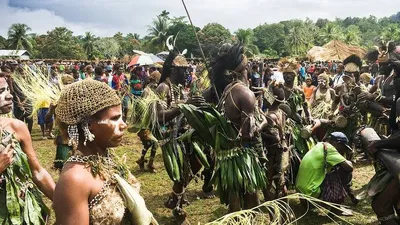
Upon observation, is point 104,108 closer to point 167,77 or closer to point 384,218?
point 384,218

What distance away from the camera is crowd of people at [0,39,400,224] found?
196 cm

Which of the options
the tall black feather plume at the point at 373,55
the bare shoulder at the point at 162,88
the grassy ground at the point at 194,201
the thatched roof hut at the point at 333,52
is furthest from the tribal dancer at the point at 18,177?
the thatched roof hut at the point at 333,52

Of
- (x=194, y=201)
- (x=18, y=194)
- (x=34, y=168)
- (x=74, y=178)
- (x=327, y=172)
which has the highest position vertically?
(x=74, y=178)

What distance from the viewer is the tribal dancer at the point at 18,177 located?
2541mm

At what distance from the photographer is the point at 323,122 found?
693 cm

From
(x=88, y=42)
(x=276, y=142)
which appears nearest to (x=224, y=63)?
(x=276, y=142)

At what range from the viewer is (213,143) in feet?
A: 14.1

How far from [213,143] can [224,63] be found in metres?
0.89

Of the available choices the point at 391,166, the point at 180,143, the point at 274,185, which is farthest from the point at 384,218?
the point at 180,143

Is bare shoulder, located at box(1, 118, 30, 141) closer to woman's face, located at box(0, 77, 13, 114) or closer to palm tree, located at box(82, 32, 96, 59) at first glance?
woman's face, located at box(0, 77, 13, 114)

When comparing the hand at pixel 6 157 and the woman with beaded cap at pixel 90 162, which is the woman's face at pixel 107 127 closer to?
the woman with beaded cap at pixel 90 162

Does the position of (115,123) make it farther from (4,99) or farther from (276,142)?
(276,142)

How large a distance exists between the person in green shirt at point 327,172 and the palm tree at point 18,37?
69.8m

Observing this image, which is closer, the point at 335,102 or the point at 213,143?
the point at 213,143
